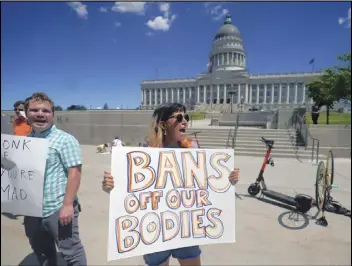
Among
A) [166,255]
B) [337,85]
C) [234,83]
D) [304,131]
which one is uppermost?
[234,83]

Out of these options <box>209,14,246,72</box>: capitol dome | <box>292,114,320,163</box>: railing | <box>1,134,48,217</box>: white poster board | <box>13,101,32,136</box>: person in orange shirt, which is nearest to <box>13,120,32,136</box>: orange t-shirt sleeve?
<box>13,101,32,136</box>: person in orange shirt

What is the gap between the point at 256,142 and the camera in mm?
11625

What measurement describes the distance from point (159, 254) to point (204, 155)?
37.2 inches

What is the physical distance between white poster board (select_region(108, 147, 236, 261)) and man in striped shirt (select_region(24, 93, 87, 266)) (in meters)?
0.41

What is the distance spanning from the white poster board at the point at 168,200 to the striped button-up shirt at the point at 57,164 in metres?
0.42

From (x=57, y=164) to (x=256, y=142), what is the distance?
431 inches

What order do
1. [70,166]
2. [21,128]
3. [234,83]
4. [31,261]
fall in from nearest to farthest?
[70,166], [31,261], [21,128], [234,83]

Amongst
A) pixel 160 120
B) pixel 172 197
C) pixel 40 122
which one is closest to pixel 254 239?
pixel 172 197

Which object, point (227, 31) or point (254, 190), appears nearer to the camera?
point (254, 190)

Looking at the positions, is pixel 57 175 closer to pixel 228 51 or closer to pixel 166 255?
pixel 166 255

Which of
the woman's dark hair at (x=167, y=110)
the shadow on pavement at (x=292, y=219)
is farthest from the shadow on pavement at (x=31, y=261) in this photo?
the shadow on pavement at (x=292, y=219)

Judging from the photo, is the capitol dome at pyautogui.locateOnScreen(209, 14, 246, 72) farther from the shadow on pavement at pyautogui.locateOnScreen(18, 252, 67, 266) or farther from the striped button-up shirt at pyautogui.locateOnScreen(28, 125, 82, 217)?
the striped button-up shirt at pyautogui.locateOnScreen(28, 125, 82, 217)

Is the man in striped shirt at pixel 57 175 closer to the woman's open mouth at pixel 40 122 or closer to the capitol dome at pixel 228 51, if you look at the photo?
the woman's open mouth at pixel 40 122

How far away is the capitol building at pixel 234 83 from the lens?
3452 inches
